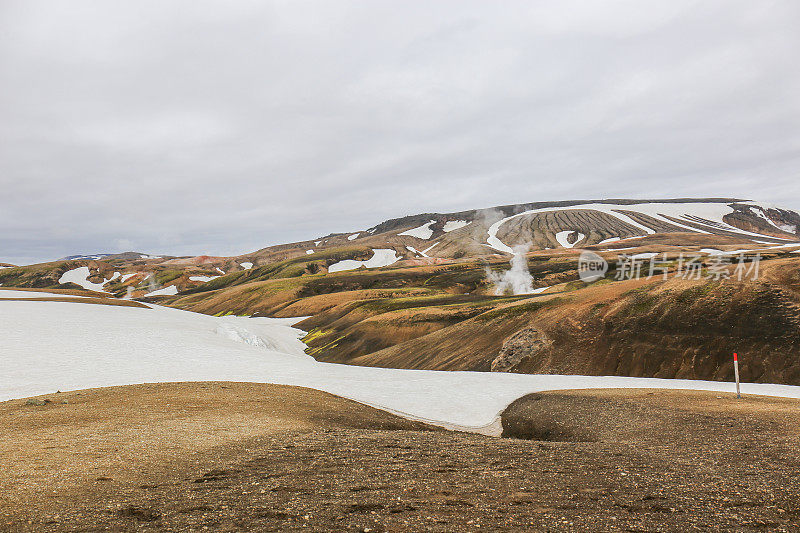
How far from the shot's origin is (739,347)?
35.1 metres

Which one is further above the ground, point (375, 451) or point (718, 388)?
point (375, 451)

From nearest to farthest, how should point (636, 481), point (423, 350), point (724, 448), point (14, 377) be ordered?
1. point (636, 481)
2. point (724, 448)
3. point (14, 377)
4. point (423, 350)

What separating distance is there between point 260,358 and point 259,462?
3634cm

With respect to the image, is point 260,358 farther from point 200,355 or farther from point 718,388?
point 718,388

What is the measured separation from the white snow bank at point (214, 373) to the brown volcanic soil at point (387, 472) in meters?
7.77

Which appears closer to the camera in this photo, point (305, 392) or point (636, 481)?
point (636, 481)

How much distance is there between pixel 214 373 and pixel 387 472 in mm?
32410

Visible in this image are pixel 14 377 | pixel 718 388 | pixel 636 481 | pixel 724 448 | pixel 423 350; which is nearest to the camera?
pixel 636 481

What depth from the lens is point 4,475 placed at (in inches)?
480

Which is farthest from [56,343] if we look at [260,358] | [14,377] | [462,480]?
[462,480]

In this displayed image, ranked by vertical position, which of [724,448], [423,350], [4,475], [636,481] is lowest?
[423,350]
